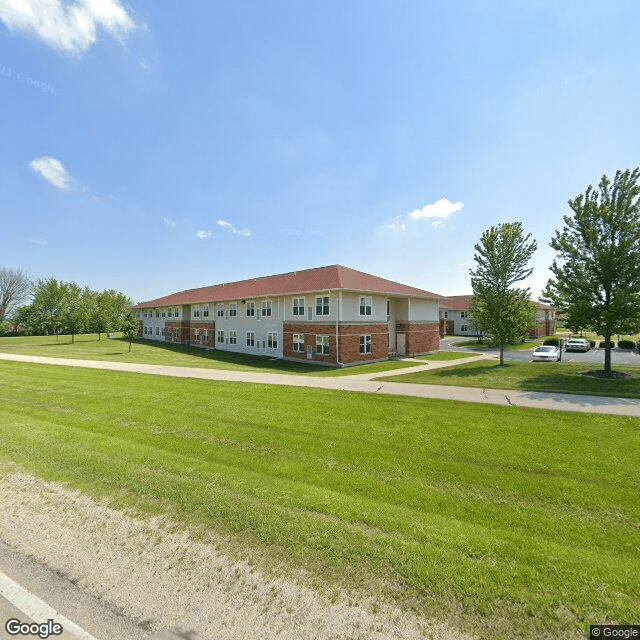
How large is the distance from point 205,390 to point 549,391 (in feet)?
48.1

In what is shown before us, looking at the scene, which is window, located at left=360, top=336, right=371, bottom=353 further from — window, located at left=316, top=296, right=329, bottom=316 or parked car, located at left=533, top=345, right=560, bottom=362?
parked car, located at left=533, top=345, right=560, bottom=362

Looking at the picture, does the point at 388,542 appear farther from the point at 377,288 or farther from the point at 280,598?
the point at 377,288

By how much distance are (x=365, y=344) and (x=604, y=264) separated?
614 inches

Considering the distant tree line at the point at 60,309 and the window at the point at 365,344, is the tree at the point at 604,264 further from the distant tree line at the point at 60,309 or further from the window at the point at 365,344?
the distant tree line at the point at 60,309

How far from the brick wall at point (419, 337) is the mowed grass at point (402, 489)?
19.8 metres

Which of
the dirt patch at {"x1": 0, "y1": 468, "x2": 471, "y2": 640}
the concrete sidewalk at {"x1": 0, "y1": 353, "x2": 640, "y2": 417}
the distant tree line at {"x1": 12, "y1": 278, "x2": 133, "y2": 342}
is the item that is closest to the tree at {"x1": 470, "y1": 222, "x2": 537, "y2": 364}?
the concrete sidewalk at {"x1": 0, "y1": 353, "x2": 640, "y2": 417}

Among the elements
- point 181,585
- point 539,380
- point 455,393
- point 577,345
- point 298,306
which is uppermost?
point 298,306

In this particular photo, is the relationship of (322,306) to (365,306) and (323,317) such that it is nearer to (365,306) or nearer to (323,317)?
(323,317)

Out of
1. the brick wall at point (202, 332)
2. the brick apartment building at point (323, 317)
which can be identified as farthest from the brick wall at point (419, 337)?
the brick wall at point (202, 332)

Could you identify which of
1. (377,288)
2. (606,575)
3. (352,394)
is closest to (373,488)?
(606,575)

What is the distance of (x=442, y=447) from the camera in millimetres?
8062

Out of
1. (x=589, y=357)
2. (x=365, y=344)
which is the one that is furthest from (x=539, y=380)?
(x=589, y=357)

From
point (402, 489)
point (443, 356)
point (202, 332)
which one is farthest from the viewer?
point (202, 332)

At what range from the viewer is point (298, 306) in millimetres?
28906
